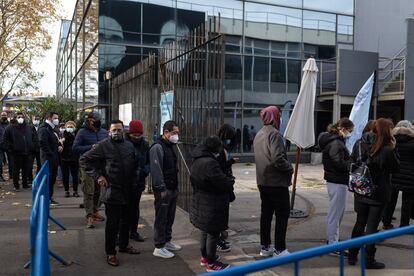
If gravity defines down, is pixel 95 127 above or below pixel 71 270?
above

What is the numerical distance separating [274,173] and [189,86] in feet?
8.81

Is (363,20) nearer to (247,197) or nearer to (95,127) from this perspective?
(247,197)

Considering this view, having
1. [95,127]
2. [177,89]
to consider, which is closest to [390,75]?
[177,89]

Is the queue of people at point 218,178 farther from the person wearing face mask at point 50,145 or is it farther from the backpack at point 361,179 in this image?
the person wearing face mask at point 50,145

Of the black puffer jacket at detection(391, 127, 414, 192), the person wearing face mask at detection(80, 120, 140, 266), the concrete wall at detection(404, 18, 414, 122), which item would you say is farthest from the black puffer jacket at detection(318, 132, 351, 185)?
the concrete wall at detection(404, 18, 414, 122)

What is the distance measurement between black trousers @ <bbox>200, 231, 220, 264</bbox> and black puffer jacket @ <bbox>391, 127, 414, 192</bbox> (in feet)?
10.8

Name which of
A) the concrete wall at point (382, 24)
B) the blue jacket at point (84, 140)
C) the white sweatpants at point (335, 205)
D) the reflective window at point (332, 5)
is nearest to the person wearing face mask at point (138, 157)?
the blue jacket at point (84, 140)

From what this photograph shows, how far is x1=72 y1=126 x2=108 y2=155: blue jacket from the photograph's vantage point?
7168mm

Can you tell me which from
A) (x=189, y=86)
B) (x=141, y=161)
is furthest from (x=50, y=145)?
(x=141, y=161)

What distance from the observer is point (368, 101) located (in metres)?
7.61

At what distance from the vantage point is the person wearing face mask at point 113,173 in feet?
16.8

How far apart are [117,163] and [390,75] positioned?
17481 millimetres

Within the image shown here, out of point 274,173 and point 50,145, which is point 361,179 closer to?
point 274,173

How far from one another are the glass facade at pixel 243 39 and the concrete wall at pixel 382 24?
1.80 ft
